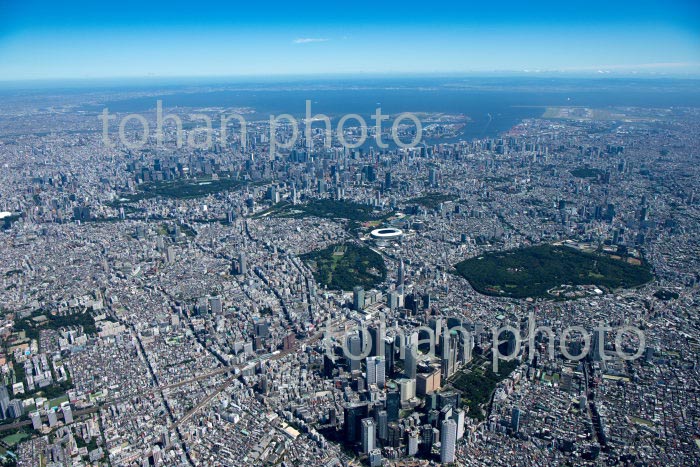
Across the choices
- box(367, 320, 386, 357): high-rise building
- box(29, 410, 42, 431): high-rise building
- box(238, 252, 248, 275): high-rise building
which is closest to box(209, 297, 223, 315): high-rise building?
box(238, 252, 248, 275): high-rise building

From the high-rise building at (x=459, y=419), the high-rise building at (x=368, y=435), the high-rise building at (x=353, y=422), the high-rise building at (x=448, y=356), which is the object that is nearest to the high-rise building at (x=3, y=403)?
the high-rise building at (x=353, y=422)

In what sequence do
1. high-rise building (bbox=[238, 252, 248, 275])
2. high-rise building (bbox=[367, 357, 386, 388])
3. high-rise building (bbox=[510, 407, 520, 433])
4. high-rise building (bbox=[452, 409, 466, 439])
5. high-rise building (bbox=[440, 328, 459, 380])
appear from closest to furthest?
high-rise building (bbox=[452, 409, 466, 439]), high-rise building (bbox=[510, 407, 520, 433]), high-rise building (bbox=[367, 357, 386, 388]), high-rise building (bbox=[440, 328, 459, 380]), high-rise building (bbox=[238, 252, 248, 275])

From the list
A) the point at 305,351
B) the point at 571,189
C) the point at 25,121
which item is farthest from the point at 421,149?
the point at 25,121

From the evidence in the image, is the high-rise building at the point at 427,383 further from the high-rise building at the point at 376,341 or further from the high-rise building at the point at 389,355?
the high-rise building at the point at 376,341

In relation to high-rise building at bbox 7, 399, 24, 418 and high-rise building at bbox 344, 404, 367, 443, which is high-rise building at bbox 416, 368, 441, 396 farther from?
high-rise building at bbox 7, 399, 24, 418

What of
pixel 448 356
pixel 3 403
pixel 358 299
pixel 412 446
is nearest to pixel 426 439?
pixel 412 446

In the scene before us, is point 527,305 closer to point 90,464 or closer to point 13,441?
point 90,464

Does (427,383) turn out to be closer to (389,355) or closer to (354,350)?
(389,355)
